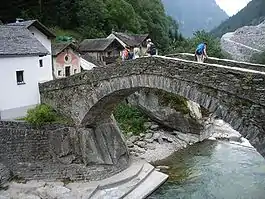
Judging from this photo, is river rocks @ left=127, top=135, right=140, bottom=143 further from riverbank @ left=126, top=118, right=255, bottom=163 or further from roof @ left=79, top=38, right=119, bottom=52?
roof @ left=79, top=38, right=119, bottom=52

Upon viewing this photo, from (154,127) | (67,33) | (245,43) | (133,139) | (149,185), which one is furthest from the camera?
(245,43)

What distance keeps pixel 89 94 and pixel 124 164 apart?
4430 millimetres

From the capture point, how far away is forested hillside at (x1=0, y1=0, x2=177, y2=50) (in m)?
39.2

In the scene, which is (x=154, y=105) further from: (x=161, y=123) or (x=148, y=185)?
(x=148, y=185)

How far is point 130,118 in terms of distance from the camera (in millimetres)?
27078

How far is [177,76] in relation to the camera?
13.9m

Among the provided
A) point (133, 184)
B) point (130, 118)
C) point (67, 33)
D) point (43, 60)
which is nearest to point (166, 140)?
point (130, 118)

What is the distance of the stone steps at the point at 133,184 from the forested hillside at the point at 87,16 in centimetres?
2388

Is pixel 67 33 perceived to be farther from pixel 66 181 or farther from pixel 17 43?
pixel 66 181

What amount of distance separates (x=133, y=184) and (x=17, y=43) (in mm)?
8904

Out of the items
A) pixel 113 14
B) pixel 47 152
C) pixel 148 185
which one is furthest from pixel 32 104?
pixel 113 14

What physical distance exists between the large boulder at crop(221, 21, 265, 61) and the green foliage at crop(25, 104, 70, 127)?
23.6 metres

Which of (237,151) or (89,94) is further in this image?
(237,151)

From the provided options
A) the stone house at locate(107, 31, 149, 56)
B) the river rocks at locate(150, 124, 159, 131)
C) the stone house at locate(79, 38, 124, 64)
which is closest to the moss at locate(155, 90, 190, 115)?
the river rocks at locate(150, 124, 159, 131)
